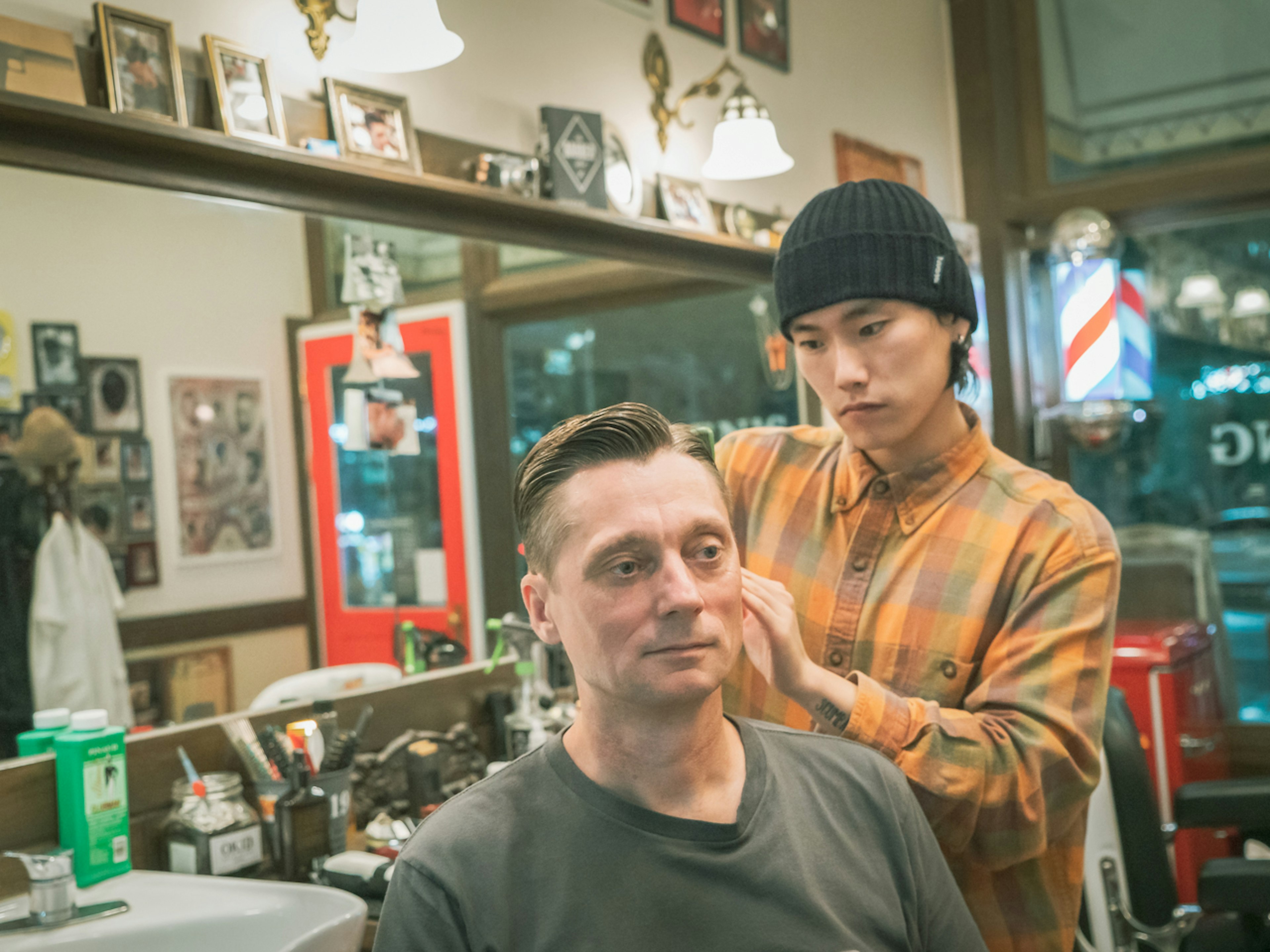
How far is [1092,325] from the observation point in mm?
4176

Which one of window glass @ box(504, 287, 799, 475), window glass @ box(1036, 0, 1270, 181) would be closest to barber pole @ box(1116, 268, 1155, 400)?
window glass @ box(1036, 0, 1270, 181)

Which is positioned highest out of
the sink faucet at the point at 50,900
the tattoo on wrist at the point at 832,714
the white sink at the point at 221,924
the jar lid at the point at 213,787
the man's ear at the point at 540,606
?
the man's ear at the point at 540,606

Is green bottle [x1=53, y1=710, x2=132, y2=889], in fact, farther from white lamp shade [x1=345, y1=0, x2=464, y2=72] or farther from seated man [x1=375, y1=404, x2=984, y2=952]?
white lamp shade [x1=345, y1=0, x2=464, y2=72]

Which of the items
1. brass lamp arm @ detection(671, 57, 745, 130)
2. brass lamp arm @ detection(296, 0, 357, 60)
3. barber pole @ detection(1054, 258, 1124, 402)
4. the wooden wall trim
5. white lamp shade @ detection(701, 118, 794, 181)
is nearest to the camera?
the wooden wall trim

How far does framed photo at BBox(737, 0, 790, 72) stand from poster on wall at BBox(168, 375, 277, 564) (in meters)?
2.02

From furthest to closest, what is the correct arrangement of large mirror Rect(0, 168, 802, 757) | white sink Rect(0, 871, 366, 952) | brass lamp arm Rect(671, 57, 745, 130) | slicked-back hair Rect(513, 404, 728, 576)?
brass lamp arm Rect(671, 57, 745, 130) → large mirror Rect(0, 168, 802, 757) → white sink Rect(0, 871, 366, 952) → slicked-back hair Rect(513, 404, 728, 576)

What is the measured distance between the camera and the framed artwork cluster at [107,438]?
184cm

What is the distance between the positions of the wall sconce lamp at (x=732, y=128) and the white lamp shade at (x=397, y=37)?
103cm

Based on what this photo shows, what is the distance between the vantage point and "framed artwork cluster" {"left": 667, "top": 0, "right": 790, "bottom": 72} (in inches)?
128

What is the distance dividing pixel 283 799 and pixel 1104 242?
11.3 ft

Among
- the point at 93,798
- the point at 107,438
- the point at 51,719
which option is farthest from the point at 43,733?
the point at 107,438

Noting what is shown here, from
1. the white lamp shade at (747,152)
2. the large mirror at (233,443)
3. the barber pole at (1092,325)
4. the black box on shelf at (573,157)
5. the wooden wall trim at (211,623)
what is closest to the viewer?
the large mirror at (233,443)

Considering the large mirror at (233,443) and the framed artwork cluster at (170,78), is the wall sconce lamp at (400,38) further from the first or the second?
the large mirror at (233,443)

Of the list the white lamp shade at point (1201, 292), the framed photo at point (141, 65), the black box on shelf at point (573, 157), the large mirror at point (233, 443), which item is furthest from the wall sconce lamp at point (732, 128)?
the white lamp shade at point (1201, 292)
